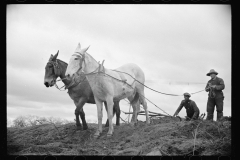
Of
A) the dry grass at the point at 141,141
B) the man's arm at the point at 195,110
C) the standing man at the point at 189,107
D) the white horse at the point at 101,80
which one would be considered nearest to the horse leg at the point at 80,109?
the dry grass at the point at 141,141

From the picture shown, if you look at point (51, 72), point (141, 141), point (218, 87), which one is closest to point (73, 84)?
point (51, 72)

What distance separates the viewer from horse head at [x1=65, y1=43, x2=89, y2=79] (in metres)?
8.30

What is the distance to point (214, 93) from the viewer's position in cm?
947

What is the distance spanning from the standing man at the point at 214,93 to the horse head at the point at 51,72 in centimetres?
526

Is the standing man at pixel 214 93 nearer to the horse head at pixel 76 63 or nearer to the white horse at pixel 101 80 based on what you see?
the white horse at pixel 101 80

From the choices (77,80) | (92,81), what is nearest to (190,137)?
(92,81)

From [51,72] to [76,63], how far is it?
1.71 m

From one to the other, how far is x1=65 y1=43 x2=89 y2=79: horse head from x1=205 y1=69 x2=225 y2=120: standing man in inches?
172

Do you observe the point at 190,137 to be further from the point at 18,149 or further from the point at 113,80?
the point at 18,149

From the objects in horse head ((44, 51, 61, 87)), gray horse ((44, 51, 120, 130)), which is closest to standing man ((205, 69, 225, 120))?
gray horse ((44, 51, 120, 130))

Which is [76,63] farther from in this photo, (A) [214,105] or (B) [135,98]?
(A) [214,105]

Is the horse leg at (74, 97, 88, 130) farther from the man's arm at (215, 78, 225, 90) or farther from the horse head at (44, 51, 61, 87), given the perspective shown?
the man's arm at (215, 78, 225, 90)
